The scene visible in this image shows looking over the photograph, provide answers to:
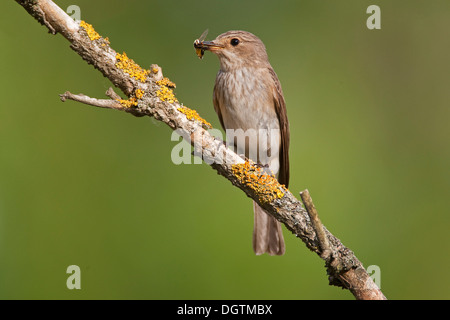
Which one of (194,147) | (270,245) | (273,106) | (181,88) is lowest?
(270,245)

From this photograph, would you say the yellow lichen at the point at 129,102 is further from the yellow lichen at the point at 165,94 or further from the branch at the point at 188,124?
the yellow lichen at the point at 165,94

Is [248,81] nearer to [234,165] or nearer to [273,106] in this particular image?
[273,106]

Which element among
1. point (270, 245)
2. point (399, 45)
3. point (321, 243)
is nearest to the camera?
point (321, 243)

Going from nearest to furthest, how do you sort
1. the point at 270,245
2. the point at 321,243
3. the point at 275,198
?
the point at 321,243
the point at 275,198
the point at 270,245

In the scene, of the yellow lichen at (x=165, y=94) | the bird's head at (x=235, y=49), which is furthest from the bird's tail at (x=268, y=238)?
the yellow lichen at (x=165, y=94)

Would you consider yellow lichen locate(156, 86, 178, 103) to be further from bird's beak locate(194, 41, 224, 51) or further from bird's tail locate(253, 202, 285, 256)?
bird's tail locate(253, 202, 285, 256)

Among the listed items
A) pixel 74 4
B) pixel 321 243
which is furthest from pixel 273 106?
pixel 74 4

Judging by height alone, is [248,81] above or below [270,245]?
above
